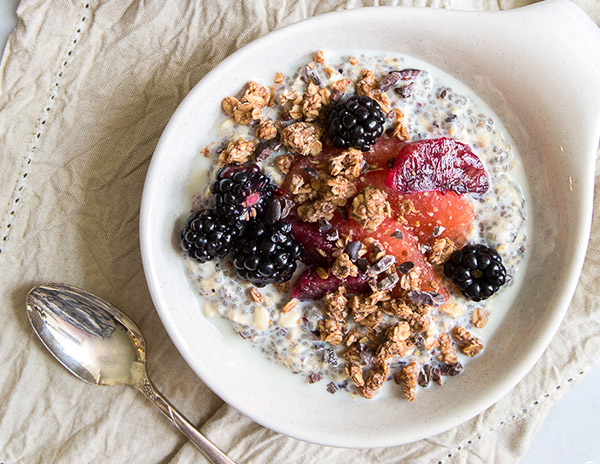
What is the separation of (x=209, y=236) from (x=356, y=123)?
0.50m

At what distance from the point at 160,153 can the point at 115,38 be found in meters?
0.53

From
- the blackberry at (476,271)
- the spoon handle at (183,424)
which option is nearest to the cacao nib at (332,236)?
the blackberry at (476,271)

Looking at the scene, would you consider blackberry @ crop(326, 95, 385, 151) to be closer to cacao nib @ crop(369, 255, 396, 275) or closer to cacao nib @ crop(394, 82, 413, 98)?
cacao nib @ crop(394, 82, 413, 98)

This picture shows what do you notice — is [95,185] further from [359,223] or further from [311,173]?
[359,223]

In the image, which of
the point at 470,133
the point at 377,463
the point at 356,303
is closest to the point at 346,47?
the point at 470,133

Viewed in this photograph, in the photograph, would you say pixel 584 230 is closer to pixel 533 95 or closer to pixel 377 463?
pixel 533 95

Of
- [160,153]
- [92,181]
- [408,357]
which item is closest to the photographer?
[160,153]

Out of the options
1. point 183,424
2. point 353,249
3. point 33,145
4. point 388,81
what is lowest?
point 183,424

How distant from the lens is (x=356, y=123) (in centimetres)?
138

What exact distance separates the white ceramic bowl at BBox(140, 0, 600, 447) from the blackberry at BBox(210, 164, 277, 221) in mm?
196

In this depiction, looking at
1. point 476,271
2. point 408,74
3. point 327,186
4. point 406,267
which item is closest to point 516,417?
point 476,271

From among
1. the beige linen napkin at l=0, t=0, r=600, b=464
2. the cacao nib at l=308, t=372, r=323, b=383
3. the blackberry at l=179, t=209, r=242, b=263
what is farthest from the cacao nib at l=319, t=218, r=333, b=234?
the beige linen napkin at l=0, t=0, r=600, b=464

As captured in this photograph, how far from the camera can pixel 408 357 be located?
1.60m

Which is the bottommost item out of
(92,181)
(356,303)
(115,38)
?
(356,303)
